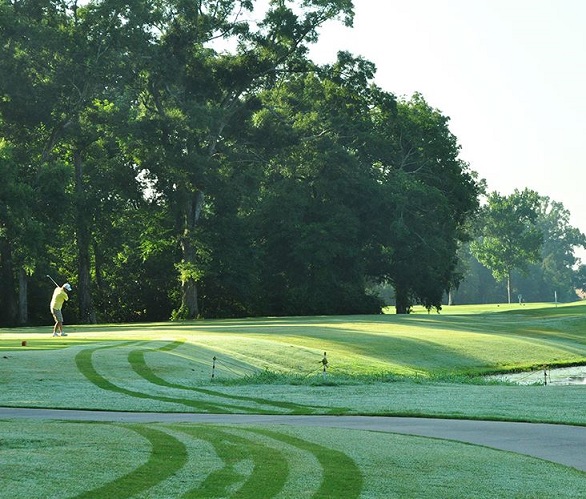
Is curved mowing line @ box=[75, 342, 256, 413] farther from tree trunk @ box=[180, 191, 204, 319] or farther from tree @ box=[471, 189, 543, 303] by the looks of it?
tree @ box=[471, 189, 543, 303]

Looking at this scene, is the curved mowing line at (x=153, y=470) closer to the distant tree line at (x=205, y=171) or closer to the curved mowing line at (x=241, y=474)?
the curved mowing line at (x=241, y=474)

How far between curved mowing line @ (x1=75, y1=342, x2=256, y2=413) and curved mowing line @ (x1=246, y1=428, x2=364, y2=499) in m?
7.12

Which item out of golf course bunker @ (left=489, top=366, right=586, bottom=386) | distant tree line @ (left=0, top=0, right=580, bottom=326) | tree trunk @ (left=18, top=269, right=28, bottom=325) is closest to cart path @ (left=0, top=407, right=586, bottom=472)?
golf course bunker @ (left=489, top=366, right=586, bottom=386)

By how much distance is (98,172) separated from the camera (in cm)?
7656

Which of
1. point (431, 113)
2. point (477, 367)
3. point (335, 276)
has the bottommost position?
point (477, 367)

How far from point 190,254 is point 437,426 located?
56.9 metres

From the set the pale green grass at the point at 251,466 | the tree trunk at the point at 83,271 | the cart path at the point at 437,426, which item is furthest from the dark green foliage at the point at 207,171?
the pale green grass at the point at 251,466

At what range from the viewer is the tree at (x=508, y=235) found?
154625mm

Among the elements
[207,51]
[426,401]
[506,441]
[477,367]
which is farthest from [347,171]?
[506,441]

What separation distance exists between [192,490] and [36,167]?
5925cm

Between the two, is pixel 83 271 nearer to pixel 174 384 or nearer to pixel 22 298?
pixel 22 298

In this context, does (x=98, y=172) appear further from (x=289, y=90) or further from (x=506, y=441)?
(x=506, y=441)

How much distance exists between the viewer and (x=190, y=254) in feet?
249

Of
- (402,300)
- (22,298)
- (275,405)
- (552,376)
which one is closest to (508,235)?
(402,300)
